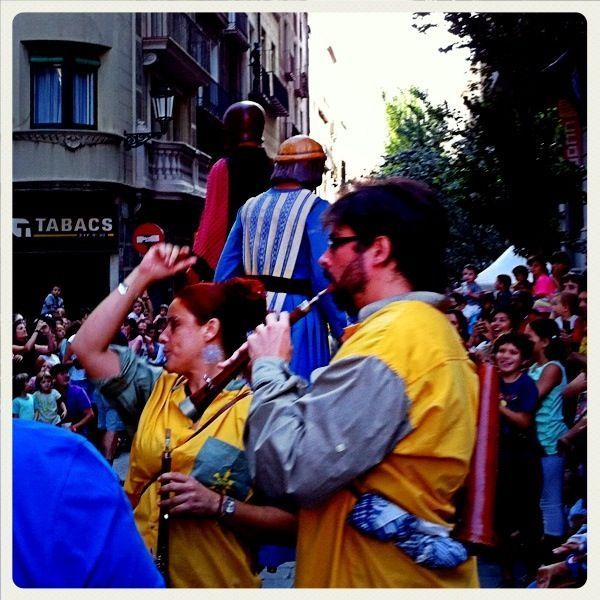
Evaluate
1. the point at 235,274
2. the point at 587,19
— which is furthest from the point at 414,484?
the point at 235,274

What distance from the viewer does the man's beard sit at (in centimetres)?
202

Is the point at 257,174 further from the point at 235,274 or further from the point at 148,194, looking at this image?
the point at 148,194

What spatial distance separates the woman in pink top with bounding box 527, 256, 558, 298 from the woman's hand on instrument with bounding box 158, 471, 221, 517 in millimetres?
6822

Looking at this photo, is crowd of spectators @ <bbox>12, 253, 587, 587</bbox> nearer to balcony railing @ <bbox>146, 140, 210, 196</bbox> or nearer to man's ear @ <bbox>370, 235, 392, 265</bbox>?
man's ear @ <bbox>370, 235, 392, 265</bbox>

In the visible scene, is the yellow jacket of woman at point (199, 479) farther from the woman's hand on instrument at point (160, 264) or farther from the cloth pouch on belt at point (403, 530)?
the cloth pouch on belt at point (403, 530)

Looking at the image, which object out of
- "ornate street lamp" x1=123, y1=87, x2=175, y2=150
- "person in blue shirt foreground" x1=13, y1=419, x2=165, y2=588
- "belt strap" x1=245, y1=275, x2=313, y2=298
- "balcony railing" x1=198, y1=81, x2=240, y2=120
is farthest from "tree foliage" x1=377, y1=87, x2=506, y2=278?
"balcony railing" x1=198, y1=81, x2=240, y2=120

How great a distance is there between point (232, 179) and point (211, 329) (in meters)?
1.62

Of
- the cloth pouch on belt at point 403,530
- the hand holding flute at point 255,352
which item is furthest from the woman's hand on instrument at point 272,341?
the cloth pouch on belt at point 403,530

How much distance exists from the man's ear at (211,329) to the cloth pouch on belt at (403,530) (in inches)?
31.9

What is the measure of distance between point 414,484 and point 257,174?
2.44m

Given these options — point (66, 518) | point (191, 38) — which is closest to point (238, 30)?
point (191, 38)

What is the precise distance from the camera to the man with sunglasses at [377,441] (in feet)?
5.94

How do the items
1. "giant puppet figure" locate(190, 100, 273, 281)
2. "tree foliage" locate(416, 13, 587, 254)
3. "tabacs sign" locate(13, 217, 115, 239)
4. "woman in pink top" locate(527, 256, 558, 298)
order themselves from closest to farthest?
"giant puppet figure" locate(190, 100, 273, 281) < "tree foliage" locate(416, 13, 587, 254) < "woman in pink top" locate(527, 256, 558, 298) < "tabacs sign" locate(13, 217, 115, 239)

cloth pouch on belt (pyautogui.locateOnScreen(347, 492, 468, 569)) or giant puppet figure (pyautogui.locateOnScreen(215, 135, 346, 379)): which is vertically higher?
giant puppet figure (pyautogui.locateOnScreen(215, 135, 346, 379))
